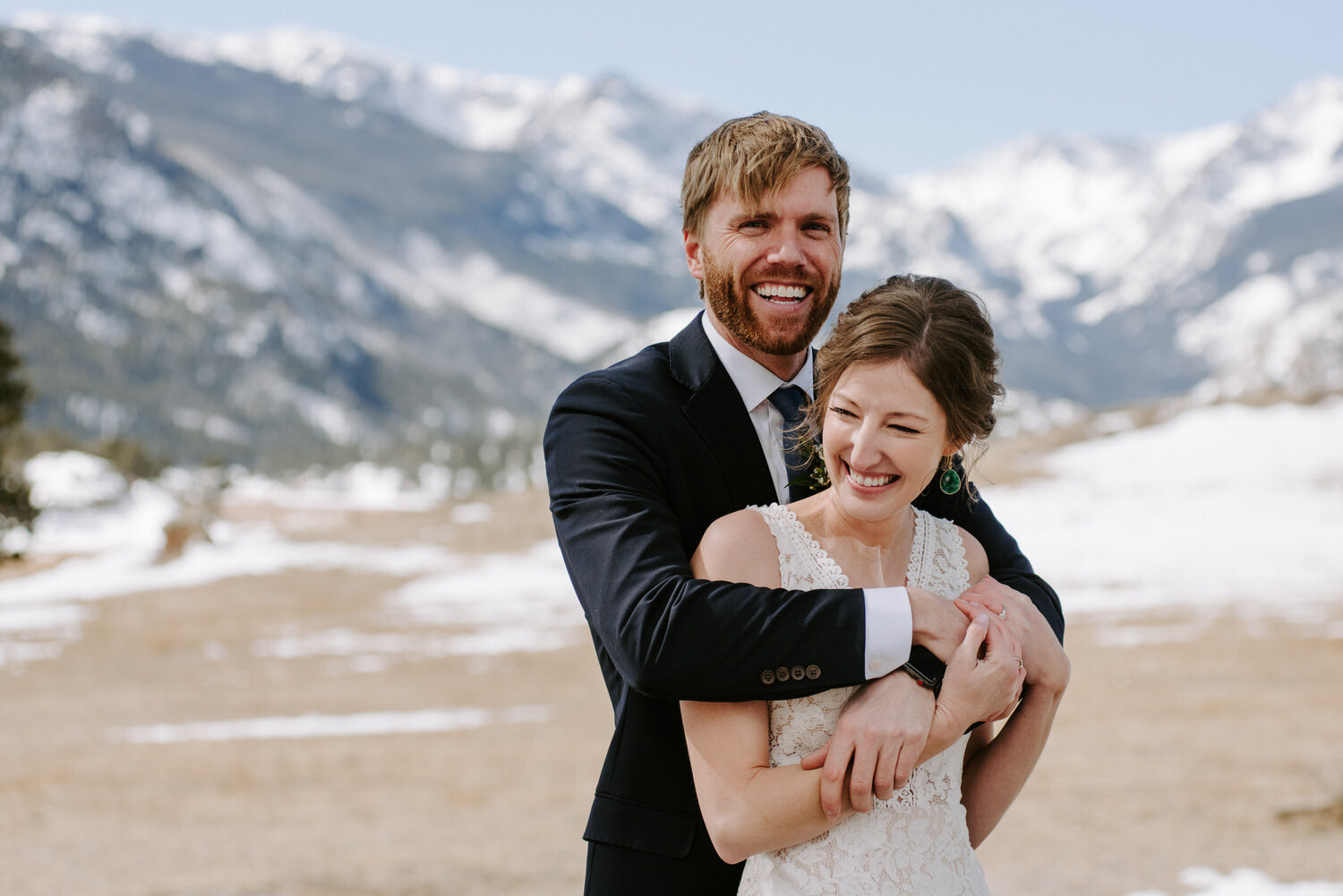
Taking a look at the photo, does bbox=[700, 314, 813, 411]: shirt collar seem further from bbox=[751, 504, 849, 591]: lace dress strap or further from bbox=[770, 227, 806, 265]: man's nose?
bbox=[751, 504, 849, 591]: lace dress strap

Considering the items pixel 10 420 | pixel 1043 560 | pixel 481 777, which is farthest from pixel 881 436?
pixel 1043 560

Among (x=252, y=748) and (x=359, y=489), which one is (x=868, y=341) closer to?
(x=252, y=748)

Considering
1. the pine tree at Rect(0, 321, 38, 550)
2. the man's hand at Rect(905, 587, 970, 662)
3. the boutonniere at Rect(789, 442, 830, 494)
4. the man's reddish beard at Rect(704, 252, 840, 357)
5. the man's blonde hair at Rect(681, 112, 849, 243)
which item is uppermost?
the pine tree at Rect(0, 321, 38, 550)

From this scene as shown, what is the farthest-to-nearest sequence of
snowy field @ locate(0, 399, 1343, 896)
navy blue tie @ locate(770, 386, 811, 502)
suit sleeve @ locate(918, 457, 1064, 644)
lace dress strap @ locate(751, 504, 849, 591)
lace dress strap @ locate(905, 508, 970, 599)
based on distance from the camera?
snowy field @ locate(0, 399, 1343, 896) → suit sleeve @ locate(918, 457, 1064, 644) → navy blue tie @ locate(770, 386, 811, 502) → lace dress strap @ locate(905, 508, 970, 599) → lace dress strap @ locate(751, 504, 849, 591)

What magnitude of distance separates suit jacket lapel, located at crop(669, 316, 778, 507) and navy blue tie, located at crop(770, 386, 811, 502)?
0.19ft

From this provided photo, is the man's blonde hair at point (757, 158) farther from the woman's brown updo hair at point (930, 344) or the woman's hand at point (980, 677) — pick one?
the woman's hand at point (980, 677)

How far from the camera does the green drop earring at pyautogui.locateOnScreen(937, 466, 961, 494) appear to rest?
297cm

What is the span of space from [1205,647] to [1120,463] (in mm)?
35724

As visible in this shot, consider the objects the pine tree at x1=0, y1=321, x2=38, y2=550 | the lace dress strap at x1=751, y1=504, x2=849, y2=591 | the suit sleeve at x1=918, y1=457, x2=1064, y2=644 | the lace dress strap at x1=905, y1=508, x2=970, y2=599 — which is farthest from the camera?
the pine tree at x1=0, y1=321, x2=38, y2=550

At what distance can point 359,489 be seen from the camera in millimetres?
130375

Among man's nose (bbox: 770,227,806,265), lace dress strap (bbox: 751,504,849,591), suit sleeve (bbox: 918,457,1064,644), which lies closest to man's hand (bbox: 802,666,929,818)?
lace dress strap (bbox: 751,504,849,591)

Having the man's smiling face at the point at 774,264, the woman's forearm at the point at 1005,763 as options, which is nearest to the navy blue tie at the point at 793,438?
the man's smiling face at the point at 774,264

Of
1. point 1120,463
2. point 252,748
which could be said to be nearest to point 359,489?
point 1120,463

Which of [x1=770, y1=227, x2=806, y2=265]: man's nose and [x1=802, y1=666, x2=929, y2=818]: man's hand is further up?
[x1=770, y1=227, x2=806, y2=265]: man's nose
